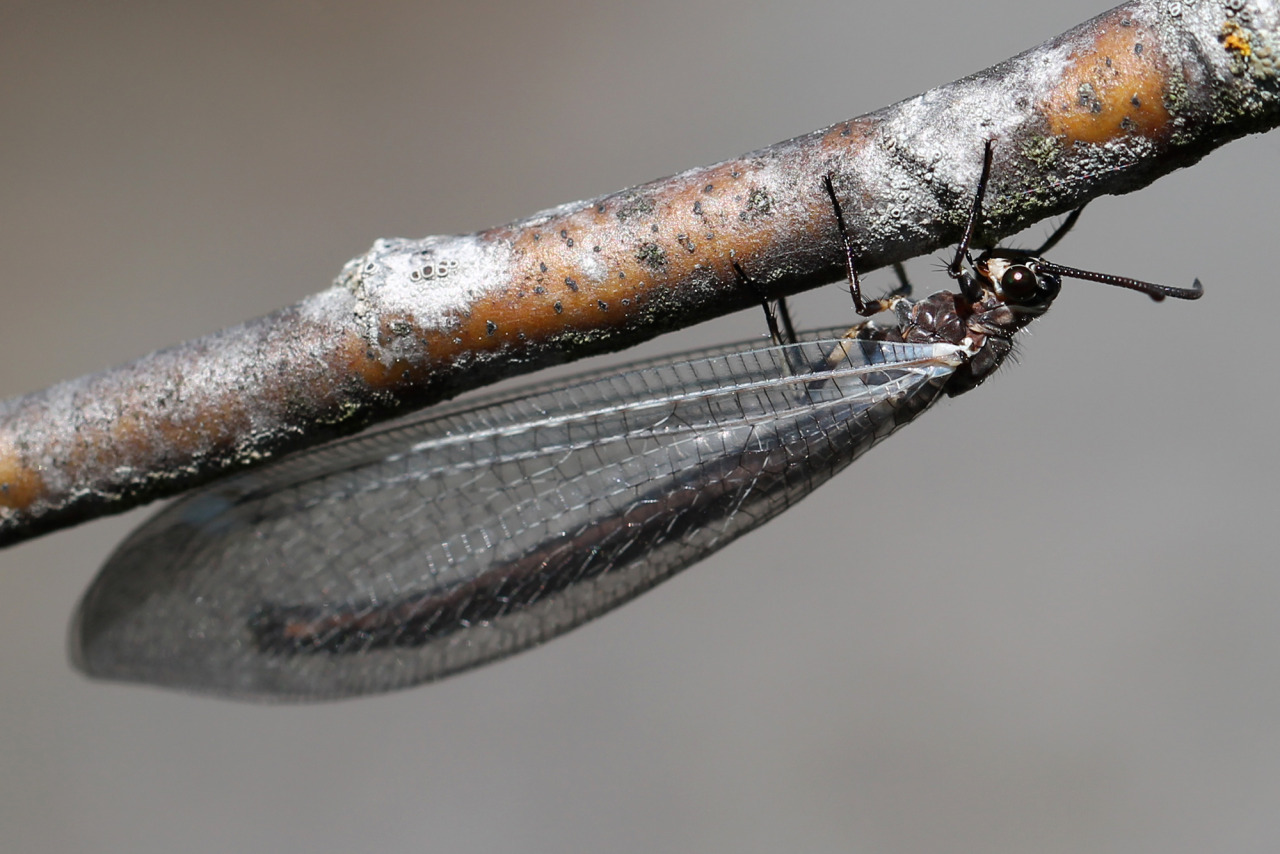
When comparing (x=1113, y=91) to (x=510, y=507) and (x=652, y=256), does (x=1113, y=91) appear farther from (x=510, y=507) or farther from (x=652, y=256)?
(x=510, y=507)

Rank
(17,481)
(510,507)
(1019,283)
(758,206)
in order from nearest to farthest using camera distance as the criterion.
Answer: (758,206)
(17,481)
(1019,283)
(510,507)

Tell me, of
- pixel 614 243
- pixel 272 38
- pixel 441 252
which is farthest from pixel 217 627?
pixel 272 38

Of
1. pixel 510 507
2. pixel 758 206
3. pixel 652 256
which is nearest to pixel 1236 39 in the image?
pixel 758 206

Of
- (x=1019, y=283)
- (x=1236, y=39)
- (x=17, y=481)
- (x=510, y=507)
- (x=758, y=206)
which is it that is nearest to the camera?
A: (x=1236, y=39)

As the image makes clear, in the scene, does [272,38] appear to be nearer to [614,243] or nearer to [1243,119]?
[614,243]

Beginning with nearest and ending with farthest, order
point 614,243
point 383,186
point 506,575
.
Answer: point 614,243, point 506,575, point 383,186

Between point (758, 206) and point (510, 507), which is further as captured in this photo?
point (510, 507)

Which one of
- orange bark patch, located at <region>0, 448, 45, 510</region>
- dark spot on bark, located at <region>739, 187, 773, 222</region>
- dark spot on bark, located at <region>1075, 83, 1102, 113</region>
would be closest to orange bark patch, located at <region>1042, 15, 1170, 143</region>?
dark spot on bark, located at <region>1075, 83, 1102, 113</region>
